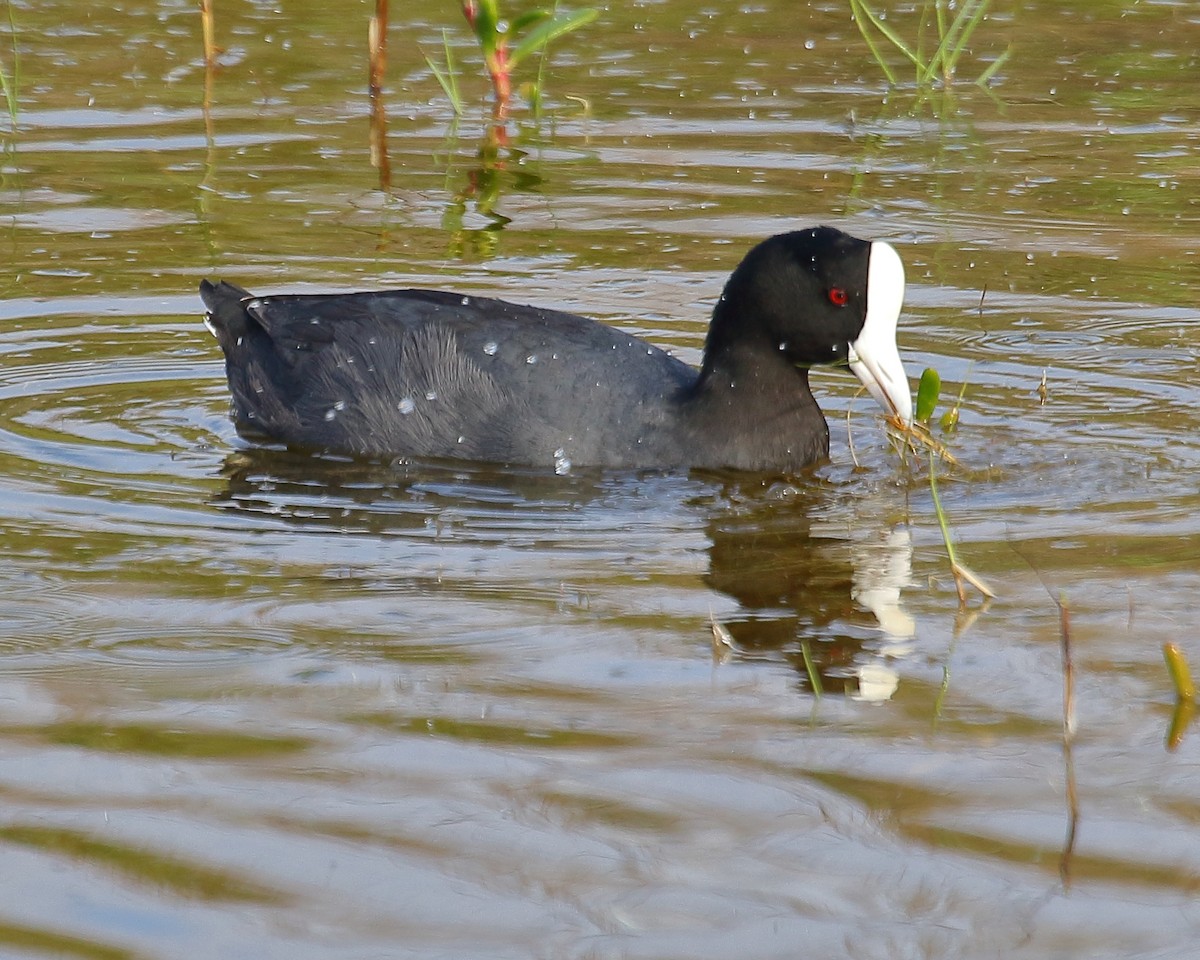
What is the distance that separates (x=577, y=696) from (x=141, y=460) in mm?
2105

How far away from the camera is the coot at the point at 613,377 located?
5.03 m

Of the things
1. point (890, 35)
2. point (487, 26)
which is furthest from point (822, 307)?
point (487, 26)

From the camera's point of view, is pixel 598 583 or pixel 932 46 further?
pixel 932 46

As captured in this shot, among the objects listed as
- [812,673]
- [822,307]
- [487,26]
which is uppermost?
[487,26]

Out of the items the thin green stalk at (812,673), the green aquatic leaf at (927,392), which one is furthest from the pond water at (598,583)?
the green aquatic leaf at (927,392)

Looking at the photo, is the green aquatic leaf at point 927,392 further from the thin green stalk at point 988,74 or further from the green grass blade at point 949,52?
the thin green stalk at point 988,74

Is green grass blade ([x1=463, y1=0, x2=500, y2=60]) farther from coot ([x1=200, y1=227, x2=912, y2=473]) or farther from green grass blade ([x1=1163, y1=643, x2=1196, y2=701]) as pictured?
green grass blade ([x1=1163, y1=643, x2=1196, y2=701])

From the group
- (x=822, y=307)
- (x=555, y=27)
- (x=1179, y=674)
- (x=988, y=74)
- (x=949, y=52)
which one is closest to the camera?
(x=1179, y=674)

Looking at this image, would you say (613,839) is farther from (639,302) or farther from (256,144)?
(256,144)

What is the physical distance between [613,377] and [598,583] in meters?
1.22

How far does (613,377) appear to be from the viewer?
5.11m

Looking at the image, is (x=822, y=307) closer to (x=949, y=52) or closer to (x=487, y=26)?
(x=487, y=26)

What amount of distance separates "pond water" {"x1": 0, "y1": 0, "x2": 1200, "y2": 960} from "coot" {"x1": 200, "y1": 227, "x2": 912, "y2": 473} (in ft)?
0.39

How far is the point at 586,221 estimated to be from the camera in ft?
23.7
